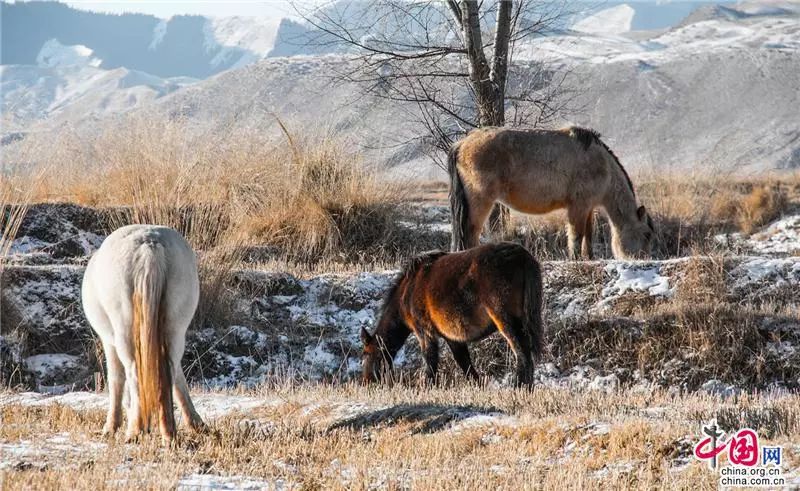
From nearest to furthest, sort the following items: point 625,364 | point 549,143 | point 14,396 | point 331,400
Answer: point 331,400 < point 14,396 < point 625,364 < point 549,143

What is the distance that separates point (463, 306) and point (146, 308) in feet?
9.34

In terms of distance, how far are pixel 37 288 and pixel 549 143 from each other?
6245 mm

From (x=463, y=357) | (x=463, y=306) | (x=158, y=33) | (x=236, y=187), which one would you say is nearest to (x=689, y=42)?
(x=236, y=187)

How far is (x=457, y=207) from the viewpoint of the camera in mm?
11758

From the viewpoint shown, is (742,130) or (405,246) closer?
(405,246)

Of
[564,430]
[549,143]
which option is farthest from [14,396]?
[549,143]

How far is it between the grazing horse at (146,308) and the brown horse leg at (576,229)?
24.4 ft

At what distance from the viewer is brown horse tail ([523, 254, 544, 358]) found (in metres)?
7.36

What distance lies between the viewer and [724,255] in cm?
1137

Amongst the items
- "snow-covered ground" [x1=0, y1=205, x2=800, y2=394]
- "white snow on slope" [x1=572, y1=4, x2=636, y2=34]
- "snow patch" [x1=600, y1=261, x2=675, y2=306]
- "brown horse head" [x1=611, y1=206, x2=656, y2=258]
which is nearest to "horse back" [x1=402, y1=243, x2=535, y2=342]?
"snow-covered ground" [x1=0, y1=205, x2=800, y2=394]

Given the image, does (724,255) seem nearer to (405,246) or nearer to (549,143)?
(549,143)

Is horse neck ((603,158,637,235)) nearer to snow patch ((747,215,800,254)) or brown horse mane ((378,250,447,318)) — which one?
snow patch ((747,215,800,254))

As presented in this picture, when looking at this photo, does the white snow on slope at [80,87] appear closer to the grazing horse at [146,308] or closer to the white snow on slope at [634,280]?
the white snow on slope at [634,280]

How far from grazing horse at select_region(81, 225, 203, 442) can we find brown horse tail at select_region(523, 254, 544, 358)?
2567mm
